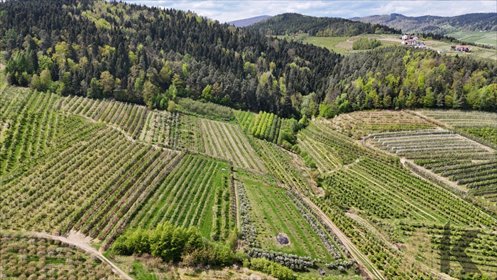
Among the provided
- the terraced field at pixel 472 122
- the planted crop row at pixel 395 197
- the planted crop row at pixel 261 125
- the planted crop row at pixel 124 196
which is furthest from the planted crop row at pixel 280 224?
the terraced field at pixel 472 122

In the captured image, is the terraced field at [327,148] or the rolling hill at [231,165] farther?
the terraced field at [327,148]

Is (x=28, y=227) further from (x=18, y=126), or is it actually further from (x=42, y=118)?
(x=42, y=118)

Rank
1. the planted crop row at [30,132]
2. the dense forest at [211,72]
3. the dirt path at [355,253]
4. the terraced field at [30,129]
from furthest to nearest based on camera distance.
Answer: the dense forest at [211,72], the terraced field at [30,129], the planted crop row at [30,132], the dirt path at [355,253]

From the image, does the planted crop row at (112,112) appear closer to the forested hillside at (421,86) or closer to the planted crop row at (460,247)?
the planted crop row at (460,247)

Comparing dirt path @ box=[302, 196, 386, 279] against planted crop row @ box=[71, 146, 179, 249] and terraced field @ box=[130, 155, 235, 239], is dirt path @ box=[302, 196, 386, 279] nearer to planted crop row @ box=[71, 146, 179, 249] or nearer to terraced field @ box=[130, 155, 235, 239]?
terraced field @ box=[130, 155, 235, 239]

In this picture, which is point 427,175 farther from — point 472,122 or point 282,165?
point 472,122

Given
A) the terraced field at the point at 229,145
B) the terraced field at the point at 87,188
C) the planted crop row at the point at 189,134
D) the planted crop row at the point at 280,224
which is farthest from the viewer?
the planted crop row at the point at 189,134

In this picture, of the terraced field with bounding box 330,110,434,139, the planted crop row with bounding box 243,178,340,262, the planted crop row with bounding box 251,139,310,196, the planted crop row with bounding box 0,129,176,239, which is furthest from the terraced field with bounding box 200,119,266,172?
the terraced field with bounding box 330,110,434,139
